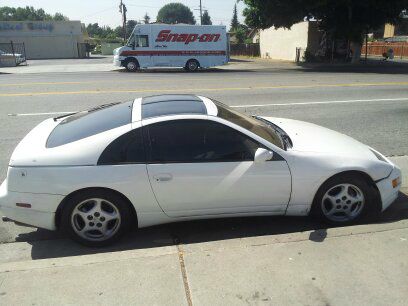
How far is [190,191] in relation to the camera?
3934 millimetres

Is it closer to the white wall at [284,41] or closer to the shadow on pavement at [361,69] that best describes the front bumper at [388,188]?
the shadow on pavement at [361,69]

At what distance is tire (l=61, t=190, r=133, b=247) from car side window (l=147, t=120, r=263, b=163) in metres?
0.58

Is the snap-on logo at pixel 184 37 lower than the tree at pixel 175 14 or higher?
lower

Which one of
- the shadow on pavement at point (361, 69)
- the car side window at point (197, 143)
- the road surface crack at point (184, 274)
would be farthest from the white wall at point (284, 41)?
the road surface crack at point (184, 274)

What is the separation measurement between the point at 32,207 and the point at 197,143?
162 cm

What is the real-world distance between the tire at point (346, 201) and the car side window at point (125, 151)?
5.85ft

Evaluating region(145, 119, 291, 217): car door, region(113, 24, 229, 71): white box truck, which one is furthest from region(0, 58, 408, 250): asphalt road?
region(113, 24, 229, 71): white box truck

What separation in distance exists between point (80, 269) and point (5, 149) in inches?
180

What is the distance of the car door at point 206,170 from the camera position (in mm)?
3885

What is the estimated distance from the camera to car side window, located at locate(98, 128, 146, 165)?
3.83 m

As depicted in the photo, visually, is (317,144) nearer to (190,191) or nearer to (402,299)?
(190,191)

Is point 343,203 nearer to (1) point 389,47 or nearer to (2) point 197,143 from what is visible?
(2) point 197,143

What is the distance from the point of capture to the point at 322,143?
438cm

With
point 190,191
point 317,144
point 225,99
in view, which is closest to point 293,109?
point 225,99
